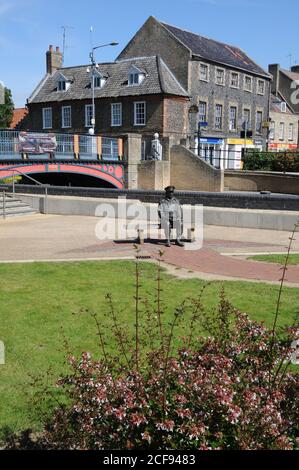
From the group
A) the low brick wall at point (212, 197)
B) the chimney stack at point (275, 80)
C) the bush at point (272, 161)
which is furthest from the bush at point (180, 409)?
the chimney stack at point (275, 80)

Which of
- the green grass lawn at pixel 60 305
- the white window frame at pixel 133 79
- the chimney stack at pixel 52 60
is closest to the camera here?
the green grass lawn at pixel 60 305

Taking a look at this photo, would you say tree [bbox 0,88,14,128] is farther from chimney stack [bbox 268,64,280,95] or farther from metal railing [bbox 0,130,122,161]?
chimney stack [bbox 268,64,280,95]

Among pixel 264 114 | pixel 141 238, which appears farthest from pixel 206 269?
pixel 264 114

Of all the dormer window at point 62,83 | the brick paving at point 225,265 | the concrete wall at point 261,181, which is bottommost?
the brick paving at point 225,265

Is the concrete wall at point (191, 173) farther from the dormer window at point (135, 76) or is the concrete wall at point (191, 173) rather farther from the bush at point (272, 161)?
the dormer window at point (135, 76)

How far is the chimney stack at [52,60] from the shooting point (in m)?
47.8

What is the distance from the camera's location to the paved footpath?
10.1 meters

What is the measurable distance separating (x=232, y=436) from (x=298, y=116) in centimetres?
6088

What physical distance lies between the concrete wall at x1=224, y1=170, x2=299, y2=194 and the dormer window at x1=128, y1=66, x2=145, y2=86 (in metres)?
11.6

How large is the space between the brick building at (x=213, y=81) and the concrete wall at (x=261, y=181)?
14.7ft

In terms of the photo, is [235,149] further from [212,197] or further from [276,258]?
[276,258]
